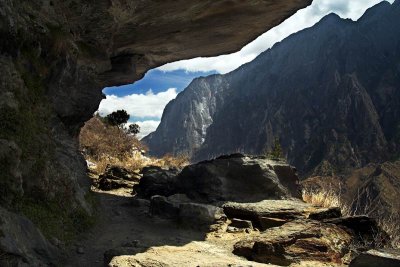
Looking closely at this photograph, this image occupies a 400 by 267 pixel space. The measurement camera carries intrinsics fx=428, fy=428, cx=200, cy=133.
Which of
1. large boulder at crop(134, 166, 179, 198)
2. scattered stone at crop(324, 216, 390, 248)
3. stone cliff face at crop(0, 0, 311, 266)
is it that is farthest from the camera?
large boulder at crop(134, 166, 179, 198)

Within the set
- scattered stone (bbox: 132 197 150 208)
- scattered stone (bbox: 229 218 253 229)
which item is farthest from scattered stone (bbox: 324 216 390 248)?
scattered stone (bbox: 132 197 150 208)

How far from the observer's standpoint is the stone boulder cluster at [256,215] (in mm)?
7641

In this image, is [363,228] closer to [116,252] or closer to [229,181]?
[229,181]

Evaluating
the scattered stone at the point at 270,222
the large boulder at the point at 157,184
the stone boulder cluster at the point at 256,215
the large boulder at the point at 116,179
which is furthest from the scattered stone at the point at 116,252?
the large boulder at the point at 116,179

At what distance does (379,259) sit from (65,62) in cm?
829

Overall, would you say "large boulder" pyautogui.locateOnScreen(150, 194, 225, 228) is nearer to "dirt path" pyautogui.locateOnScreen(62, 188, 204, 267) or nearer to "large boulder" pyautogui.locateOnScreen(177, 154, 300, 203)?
"dirt path" pyautogui.locateOnScreen(62, 188, 204, 267)

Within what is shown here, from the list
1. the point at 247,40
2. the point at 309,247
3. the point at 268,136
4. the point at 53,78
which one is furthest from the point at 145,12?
the point at 268,136

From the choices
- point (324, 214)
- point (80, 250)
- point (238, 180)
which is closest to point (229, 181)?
point (238, 180)

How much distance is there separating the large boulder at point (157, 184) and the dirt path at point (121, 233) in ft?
3.53

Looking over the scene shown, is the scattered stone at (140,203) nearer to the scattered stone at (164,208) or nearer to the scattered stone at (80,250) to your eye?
the scattered stone at (164,208)

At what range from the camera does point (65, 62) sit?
10625 millimetres

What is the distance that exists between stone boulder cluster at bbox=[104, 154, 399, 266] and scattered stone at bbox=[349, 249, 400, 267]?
0.06ft

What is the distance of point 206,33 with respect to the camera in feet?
54.9

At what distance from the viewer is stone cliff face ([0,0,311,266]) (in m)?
7.42
